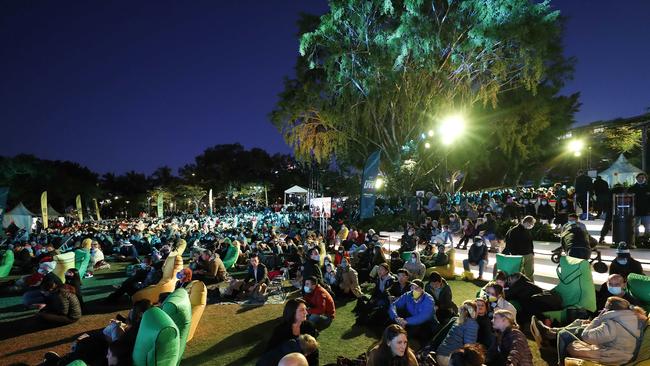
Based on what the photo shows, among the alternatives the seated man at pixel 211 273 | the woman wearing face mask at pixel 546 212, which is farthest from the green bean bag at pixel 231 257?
the woman wearing face mask at pixel 546 212

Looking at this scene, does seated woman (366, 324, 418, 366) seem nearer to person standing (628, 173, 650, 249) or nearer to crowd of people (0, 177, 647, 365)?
crowd of people (0, 177, 647, 365)

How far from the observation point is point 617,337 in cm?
442

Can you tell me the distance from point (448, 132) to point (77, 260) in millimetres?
15358

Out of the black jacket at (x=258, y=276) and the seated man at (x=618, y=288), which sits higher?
the seated man at (x=618, y=288)

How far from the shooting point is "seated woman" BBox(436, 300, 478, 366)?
4.82 metres

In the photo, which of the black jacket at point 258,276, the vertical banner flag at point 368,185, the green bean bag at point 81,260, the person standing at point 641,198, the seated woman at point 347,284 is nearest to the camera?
the seated woman at point 347,284

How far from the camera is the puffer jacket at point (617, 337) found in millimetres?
4379

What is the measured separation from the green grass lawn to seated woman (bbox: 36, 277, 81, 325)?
16cm

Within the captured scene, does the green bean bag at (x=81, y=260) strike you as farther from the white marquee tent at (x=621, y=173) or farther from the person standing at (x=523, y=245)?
the white marquee tent at (x=621, y=173)

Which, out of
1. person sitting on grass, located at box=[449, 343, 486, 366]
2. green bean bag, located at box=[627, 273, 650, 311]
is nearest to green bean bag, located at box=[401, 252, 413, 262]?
green bean bag, located at box=[627, 273, 650, 311]

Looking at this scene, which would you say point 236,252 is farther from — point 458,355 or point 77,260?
point 458,355

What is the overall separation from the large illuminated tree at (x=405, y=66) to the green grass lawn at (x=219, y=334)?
14.4 m

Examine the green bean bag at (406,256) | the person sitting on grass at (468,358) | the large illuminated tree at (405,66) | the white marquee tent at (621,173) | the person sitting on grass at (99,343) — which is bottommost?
the green bean bag at (406,256)

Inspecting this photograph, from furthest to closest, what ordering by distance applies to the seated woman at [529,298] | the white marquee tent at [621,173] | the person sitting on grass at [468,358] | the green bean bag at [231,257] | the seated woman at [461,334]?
1. the white marquee tent at [621,173]
2. the green bean bag at [231,257]
3. the seated woman at [529,298]
4. the seated woman at [461,334]
5. the person sitting on grass at [468,358]
